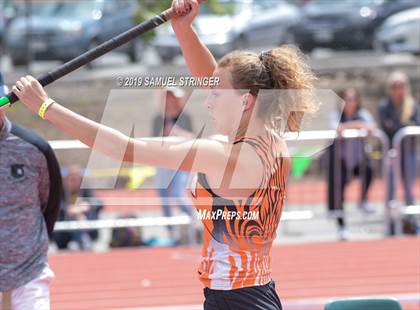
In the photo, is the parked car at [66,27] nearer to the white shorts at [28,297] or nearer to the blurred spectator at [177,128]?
the blurred spectator at [177,128]

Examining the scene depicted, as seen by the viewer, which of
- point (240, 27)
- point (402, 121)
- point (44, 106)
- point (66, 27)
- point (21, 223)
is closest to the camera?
point (44, 106)

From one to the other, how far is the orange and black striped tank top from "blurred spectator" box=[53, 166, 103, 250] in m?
5.43

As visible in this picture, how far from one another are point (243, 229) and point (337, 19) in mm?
14627

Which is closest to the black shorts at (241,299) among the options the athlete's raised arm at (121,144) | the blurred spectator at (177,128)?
the athlete's raised arm at (121,144)

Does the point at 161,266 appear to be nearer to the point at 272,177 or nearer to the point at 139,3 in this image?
the point at 272,177

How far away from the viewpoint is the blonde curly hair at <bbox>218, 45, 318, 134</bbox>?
3391mm

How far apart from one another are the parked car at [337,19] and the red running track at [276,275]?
9.42m


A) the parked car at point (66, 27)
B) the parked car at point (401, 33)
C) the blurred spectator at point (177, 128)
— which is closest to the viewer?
the blurred spectator at point (177, 128)

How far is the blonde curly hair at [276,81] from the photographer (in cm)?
339

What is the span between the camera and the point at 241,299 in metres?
3.42

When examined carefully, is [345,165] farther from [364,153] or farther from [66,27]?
[66,27]

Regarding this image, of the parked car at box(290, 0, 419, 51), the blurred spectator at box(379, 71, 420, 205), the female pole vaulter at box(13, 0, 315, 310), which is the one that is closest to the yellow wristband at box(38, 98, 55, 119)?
the female pole vaulter at box(13, 0, 315, 310)

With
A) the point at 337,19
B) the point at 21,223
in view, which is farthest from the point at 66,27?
the point at 21,223

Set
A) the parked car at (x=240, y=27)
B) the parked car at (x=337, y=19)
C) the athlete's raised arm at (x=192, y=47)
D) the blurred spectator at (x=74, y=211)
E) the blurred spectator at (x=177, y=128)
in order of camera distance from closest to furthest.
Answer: the athlete's raised arm at (x=192, y=47)
the blurred spectator at (x=74, y=211)
the blurred spectator at (x=177, y=128)
the parked car at (x=240, y=27)
the parked car at (x=337, y=19)
